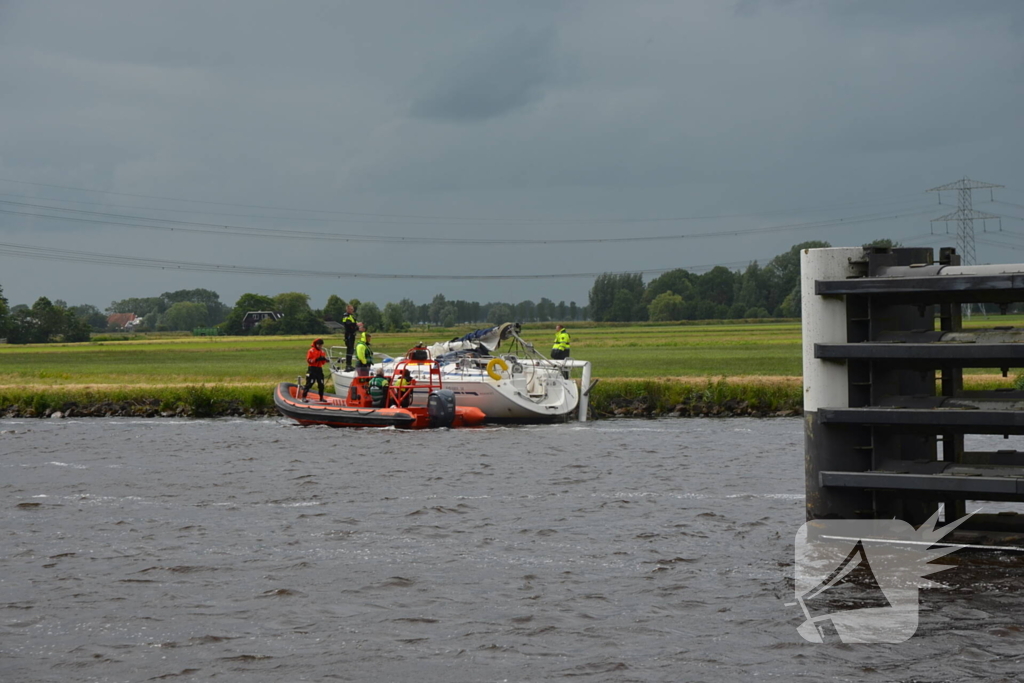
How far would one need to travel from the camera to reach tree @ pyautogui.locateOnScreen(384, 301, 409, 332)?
475 ft

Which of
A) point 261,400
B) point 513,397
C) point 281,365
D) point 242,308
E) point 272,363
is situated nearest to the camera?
→ point 513,397

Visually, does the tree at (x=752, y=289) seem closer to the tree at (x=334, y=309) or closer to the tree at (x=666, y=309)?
the tree at (x=666, y=309)

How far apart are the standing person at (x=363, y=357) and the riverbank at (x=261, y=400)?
Answer: 713 cm

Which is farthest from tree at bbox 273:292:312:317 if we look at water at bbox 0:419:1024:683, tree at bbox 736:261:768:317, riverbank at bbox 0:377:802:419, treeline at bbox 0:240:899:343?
water at bbox 0:419:1024:683

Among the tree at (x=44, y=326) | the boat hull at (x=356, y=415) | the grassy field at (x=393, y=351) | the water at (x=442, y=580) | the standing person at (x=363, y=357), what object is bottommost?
the water at (x=442, y=580)

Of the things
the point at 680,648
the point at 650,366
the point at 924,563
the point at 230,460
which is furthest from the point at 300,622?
the point at 650,366

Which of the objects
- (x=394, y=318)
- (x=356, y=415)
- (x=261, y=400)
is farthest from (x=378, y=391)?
(x=394, y=318)

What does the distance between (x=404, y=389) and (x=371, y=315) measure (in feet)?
416

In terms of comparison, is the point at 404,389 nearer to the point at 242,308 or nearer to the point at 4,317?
the point at 4,317

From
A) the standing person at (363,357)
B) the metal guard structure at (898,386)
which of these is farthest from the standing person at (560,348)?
the metal guard structure at (898,386)

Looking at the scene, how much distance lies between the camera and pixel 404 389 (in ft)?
99.6

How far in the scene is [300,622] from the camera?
9.30 meters

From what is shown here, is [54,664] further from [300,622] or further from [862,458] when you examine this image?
[862,458]

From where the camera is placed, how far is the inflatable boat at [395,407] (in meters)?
29.6
